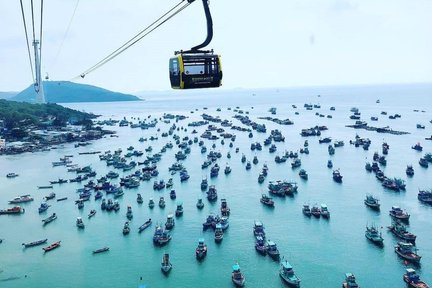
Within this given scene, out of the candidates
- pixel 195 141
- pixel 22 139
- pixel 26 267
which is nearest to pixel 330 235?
pixel 26 267

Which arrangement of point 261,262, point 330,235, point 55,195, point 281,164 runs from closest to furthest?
point 261,262 < point 330,235 < point 55,195 < point 281,164

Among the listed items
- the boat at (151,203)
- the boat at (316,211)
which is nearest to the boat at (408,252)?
the boat at (316,211)

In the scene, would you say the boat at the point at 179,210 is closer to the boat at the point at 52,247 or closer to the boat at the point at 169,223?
the boat at the point at 169,223

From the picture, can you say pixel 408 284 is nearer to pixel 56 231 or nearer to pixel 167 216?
pixel 167 216

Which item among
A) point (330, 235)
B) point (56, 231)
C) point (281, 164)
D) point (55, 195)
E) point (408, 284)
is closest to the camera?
point (408, 284)

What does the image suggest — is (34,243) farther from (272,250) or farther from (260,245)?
(272,250)

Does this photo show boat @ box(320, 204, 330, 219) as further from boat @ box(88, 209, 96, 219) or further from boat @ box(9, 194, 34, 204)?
boat @ box(9, 194, 34, 204)
